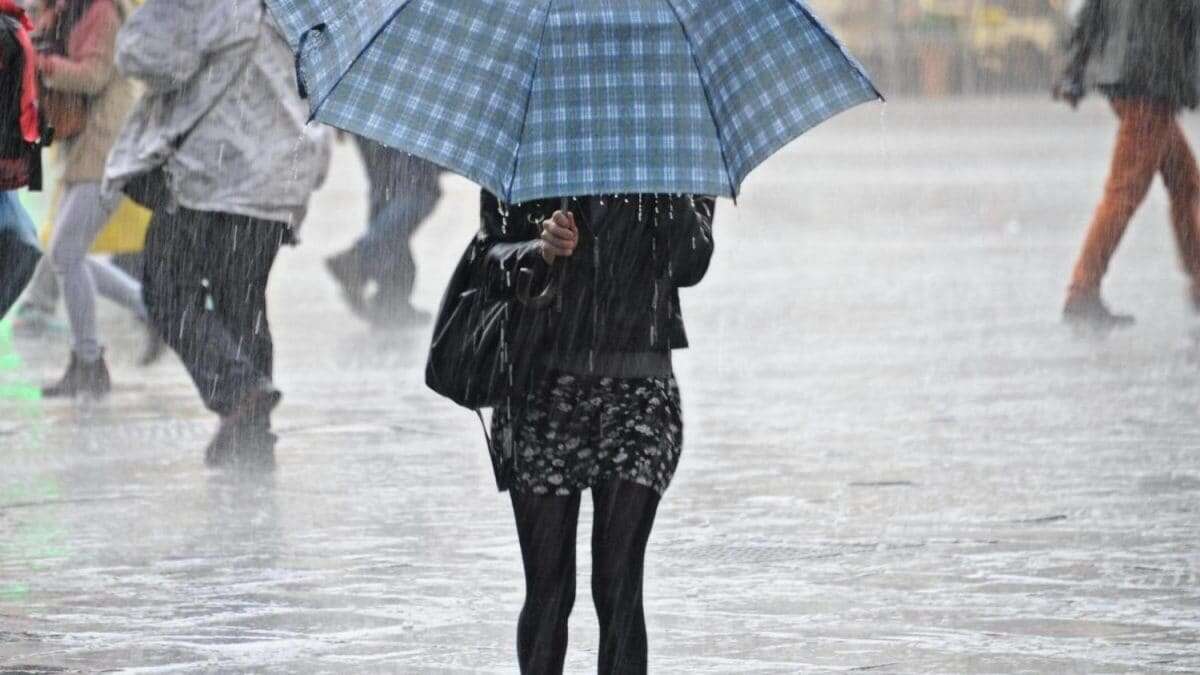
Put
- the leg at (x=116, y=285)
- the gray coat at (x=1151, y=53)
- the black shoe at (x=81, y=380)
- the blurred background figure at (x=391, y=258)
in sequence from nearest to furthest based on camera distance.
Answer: the black shoe at (x=81, y=380) → the leg at (x=116, y=285) → the gray coat at (x=1151, y=53) → the blurred background figure at (x=391, y=258)

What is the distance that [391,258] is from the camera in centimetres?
1362

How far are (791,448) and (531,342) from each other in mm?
4521

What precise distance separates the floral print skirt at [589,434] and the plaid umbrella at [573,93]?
437mm

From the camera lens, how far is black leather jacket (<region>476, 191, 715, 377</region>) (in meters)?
4.84

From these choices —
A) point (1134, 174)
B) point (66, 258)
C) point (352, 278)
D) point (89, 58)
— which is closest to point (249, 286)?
point (89, 58)

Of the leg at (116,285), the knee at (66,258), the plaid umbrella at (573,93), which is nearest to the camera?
the plaid umbrella at (573,93)

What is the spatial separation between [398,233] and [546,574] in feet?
29.0

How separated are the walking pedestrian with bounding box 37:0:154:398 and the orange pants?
478 cm

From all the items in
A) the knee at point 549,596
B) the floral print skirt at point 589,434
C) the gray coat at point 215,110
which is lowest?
the gray coat at point 215,110

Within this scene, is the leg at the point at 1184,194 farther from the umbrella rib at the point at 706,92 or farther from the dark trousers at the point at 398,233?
the umbrella rib at the point at 706,92

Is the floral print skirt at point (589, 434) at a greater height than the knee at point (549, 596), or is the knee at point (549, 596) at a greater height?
the floral print skirt at point (589, 434)

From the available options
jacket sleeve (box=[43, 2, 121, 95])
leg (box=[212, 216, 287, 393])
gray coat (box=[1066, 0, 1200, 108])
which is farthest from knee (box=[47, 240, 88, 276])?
gray coat (box=[1066, 0, 1200, 108])

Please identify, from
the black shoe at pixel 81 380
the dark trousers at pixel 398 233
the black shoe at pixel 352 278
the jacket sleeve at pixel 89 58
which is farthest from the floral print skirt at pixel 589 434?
the black shoe at pixel 352 278

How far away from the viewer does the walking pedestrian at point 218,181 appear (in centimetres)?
904
